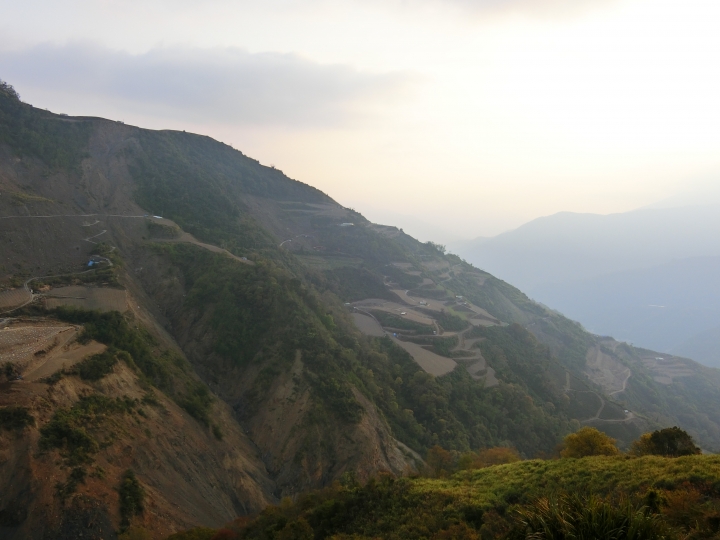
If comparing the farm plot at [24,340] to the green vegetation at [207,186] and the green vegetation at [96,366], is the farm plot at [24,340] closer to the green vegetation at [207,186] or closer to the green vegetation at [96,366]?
the green vegetation at [96,366]

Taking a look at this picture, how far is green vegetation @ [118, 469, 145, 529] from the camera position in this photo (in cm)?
1950

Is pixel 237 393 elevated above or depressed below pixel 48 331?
below

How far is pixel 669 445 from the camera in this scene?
63.4 ft

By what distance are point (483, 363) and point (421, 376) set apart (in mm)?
14402

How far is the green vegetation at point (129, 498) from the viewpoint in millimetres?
19502

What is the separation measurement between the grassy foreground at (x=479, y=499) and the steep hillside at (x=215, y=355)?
767 centimetres

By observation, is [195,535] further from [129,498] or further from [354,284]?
[354,284]

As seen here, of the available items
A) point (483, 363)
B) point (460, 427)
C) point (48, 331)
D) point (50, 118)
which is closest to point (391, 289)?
point (483, 363)

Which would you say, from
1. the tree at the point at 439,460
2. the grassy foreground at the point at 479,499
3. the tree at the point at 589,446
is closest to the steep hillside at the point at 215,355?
the tree at the point at 439,460

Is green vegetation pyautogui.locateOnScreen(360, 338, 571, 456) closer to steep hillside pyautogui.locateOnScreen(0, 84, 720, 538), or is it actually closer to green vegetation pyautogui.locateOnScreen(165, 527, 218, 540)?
steep hillside pyautogui.locateOnScreen(0, 84, 720, 538)

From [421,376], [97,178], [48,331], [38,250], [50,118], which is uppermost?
[50,118]

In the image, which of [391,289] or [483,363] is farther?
[391,289]

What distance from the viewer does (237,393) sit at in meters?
35.6

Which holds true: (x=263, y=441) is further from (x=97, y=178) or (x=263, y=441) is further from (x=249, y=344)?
(x=97, y=178)
